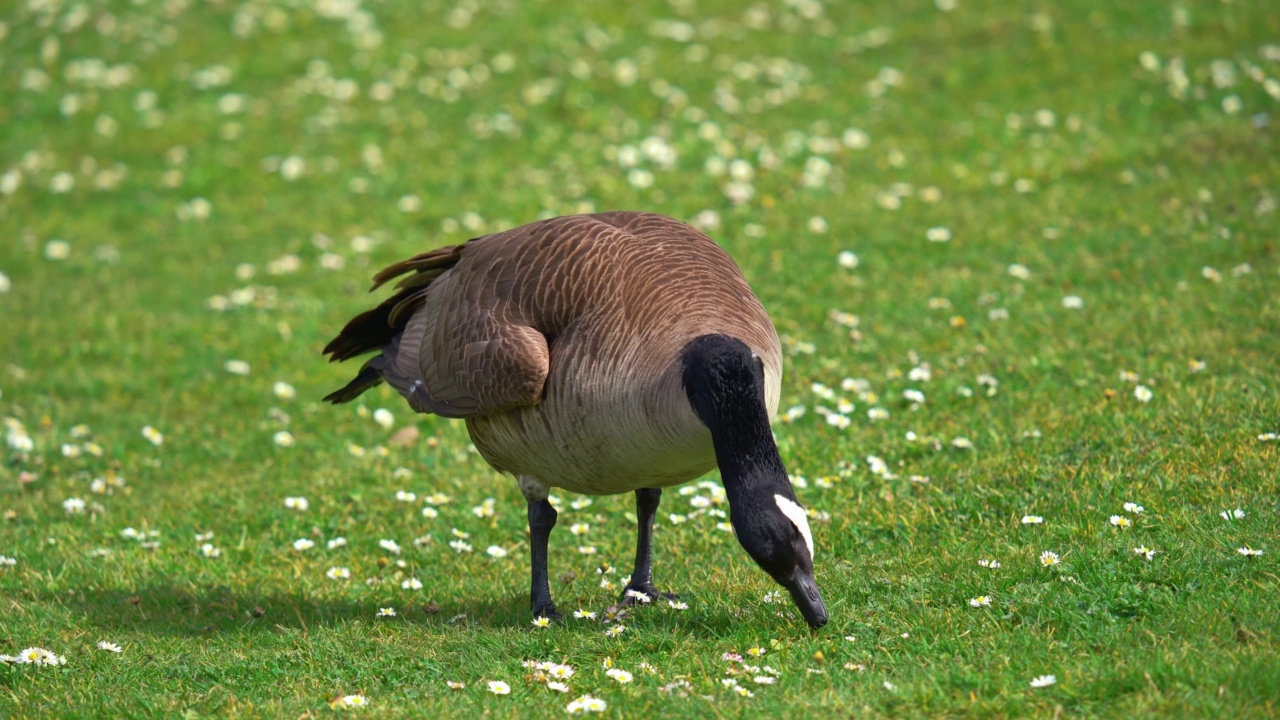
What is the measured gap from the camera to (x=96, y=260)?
43.7 ft

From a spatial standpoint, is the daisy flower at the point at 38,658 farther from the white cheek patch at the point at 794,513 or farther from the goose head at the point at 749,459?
the white cheek patch at the point at 794,513

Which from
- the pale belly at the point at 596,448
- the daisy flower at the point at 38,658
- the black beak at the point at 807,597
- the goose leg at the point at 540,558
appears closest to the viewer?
the black beak at the point at 807,597

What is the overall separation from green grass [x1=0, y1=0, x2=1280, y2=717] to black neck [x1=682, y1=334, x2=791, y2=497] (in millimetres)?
763

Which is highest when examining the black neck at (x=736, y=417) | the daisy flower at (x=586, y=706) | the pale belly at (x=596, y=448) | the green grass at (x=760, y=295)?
the black neck at (x=736, y=417)

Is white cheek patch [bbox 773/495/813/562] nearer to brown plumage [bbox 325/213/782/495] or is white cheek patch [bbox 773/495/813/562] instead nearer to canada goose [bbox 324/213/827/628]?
canada goose [bbox 324/213/827/628]

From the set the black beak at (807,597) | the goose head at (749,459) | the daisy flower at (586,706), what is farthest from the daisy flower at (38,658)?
the black beak at (807,597)

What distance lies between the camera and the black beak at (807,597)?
17.1 ft

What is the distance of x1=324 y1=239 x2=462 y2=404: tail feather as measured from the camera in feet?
23.3

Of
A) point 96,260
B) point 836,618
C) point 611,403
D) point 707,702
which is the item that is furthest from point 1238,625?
point 96,260

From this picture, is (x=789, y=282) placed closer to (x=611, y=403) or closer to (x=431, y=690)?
(x=611, y=403)

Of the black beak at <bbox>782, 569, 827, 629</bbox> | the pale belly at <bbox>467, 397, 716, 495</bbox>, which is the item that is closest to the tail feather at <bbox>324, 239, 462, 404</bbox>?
the pale belly at <bbox>467, 397, 716, 495</bbox>

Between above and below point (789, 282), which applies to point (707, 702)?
above

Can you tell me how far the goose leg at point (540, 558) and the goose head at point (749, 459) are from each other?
1.43 meters

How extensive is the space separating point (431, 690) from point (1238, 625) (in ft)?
10.5
